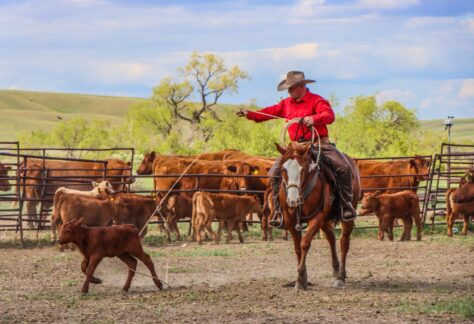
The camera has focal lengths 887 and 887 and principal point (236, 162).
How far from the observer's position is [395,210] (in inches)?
650

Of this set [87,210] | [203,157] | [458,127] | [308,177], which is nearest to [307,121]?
[308,177]

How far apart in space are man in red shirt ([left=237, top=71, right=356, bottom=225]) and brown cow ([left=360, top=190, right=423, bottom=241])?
20.4 ft

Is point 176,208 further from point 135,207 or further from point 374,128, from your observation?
point 374,128

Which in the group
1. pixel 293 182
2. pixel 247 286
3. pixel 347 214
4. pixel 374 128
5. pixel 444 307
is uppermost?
pixel 374 128

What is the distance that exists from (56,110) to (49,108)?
5.40ft

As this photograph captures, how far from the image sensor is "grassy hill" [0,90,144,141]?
14788 centimetres

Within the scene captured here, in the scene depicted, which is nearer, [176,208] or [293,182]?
[293,182]

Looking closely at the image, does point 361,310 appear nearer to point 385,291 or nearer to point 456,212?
point 385,291

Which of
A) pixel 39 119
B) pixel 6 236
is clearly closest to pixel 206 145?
pixel 6 236

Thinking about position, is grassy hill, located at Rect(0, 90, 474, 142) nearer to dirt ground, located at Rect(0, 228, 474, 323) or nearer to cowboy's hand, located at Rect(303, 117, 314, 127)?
dirt ground, located at Rect(0, 228, 474, 323)

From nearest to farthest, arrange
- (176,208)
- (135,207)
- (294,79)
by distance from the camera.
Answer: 1. (294,79)
2. (135,207)
3. (176,208)

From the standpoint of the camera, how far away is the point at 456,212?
1711 cm

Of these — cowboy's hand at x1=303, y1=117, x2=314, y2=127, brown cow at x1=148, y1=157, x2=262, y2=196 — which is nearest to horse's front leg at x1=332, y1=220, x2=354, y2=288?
cowboy's hand at x1=303, y1=117, x2=314, y2=127

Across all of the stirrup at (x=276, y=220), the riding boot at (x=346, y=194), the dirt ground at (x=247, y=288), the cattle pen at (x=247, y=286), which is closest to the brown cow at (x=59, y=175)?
the cattle pen at (x=247, y=286)
